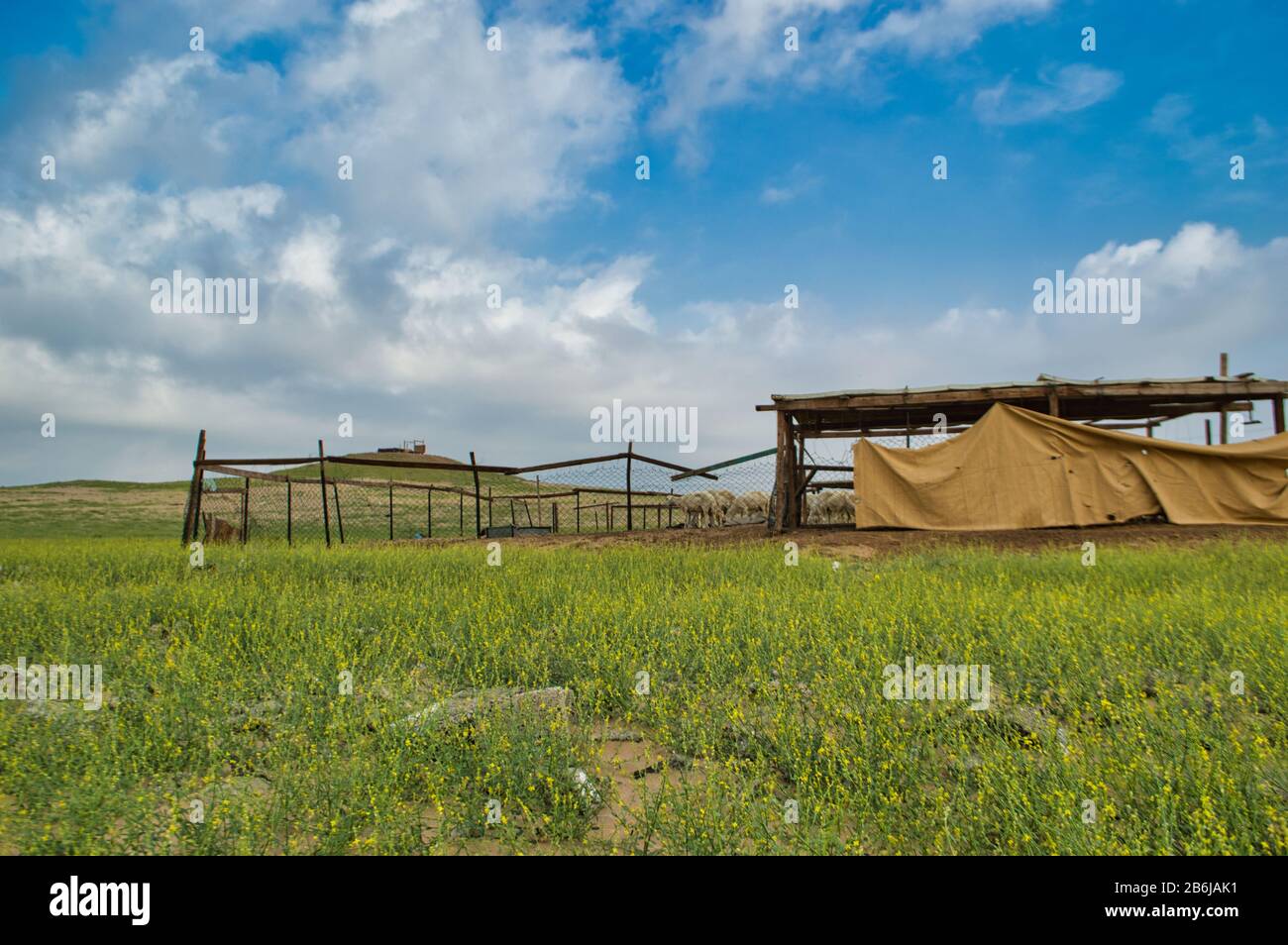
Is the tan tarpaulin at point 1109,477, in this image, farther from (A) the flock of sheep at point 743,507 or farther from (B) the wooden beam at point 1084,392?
(A) the flock of sheep at point 743,507

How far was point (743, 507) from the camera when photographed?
2350 centimetres

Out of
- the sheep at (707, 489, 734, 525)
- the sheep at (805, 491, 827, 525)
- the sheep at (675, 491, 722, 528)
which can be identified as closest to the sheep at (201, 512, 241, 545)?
the sheep at (675, 491, 722, 528)

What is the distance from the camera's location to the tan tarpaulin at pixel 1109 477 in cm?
1334

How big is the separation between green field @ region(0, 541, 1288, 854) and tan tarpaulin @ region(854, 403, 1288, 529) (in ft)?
22.5

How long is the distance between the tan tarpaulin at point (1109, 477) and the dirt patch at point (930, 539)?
42 centimetres

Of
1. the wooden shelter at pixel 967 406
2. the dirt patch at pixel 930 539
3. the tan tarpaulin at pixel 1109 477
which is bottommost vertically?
the dirt patch at pixel 930 539

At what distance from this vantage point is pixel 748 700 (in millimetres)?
3994

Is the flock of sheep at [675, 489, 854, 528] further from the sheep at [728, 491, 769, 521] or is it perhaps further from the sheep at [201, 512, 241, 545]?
the sheep at [201, 512, 241, 545]

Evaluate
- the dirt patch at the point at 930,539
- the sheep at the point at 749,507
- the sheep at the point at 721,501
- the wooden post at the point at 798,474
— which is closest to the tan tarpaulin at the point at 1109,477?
the dirt patch at the point at 930,539

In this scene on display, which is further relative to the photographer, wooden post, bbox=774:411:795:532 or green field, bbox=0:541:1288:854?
wooden post, bbox=774:411:795:532

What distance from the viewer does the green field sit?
2.63 m
